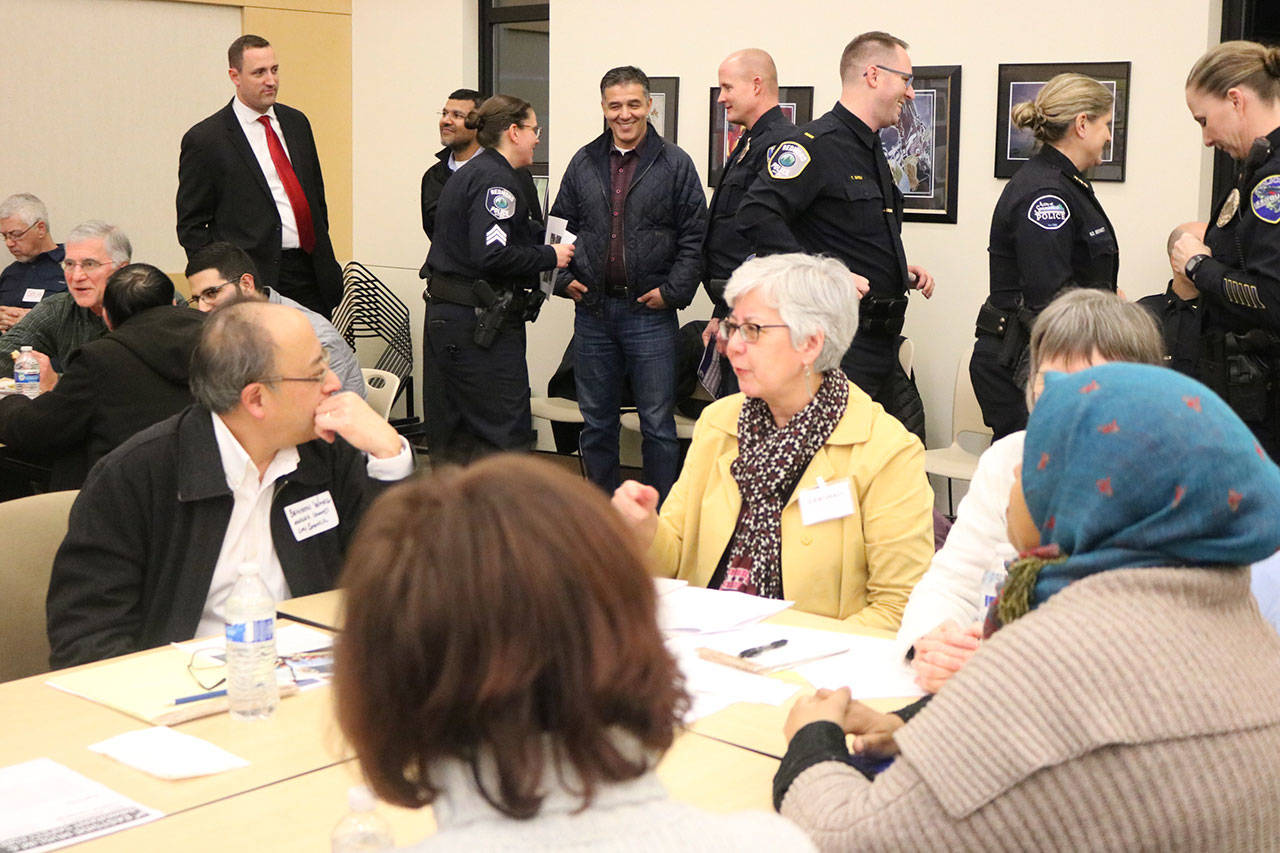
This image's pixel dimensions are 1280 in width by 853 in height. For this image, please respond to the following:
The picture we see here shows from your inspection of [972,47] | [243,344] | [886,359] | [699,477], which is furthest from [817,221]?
[243,344]

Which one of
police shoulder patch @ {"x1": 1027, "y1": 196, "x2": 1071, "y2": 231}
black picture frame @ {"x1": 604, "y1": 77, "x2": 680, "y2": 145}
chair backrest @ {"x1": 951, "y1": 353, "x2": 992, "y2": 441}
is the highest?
black picture frame @ {"x1": 604, "y1": 77, "x2": 680, "y2": 145}

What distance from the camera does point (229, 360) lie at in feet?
9.16

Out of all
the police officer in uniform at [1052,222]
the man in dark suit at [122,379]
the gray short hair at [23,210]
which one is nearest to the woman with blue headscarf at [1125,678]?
the man in dark suit at [122,379]

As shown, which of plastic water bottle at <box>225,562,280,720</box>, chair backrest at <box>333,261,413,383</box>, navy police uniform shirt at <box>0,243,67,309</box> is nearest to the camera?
plastic water bottle at <box>225,562,280,720</box>

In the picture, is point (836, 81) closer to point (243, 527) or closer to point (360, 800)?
point (243, 527)

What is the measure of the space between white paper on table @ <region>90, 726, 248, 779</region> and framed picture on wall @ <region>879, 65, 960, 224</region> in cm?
470

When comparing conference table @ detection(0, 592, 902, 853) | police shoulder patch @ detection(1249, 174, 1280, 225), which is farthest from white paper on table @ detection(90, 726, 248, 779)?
police shoulder patch @ detection(1249, 174, 1280, 225)

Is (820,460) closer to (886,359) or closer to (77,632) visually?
(77,632)

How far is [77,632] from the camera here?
2574 mm

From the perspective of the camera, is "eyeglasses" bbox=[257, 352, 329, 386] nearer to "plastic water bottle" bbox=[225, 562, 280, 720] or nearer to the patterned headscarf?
"plastic water bottle" bbox=[225, 562, 280, 720]

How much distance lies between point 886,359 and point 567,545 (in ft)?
14.3

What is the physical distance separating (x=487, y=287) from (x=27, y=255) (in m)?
2.55

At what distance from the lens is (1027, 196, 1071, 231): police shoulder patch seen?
4.55 metres

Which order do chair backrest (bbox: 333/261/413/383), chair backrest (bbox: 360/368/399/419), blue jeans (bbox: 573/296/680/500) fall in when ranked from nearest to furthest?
chair backrest (bbox: 360/368/399/419) → blue jeans (bbox: 573/296/680/500) → chair backrest (bbox: 333/261/413/383)
